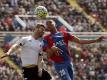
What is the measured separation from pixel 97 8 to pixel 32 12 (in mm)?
4144

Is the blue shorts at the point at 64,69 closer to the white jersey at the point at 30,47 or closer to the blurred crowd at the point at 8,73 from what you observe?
the white jersey at the point at 30,47

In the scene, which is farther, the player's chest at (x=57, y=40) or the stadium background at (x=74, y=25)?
the stadium background at (x=74, y=25)

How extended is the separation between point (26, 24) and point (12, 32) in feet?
3.70

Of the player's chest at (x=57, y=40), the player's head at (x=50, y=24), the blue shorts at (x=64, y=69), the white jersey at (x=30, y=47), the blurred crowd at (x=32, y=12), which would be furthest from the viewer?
the blurred crowd at (x=32, y=12)

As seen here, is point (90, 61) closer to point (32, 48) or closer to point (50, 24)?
point (50, 24)

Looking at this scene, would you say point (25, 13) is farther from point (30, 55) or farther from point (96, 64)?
point (30, 55)

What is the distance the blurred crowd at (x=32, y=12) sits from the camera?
2802 centimetres

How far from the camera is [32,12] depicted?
2966 centimetres

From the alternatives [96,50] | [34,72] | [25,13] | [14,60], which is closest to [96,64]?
[96,50]

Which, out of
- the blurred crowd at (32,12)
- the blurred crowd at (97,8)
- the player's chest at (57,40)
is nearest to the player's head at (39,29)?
the player's chest at (57,40)

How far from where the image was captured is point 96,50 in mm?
26953

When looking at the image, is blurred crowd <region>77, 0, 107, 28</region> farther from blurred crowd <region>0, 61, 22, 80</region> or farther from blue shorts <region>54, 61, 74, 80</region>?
blue shorts <region>54, 61, 74, 80</region>

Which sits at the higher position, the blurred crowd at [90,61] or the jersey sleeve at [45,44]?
the jersey sleeve at [45,44]

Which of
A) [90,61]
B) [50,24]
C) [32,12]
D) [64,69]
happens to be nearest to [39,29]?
[50,24]
